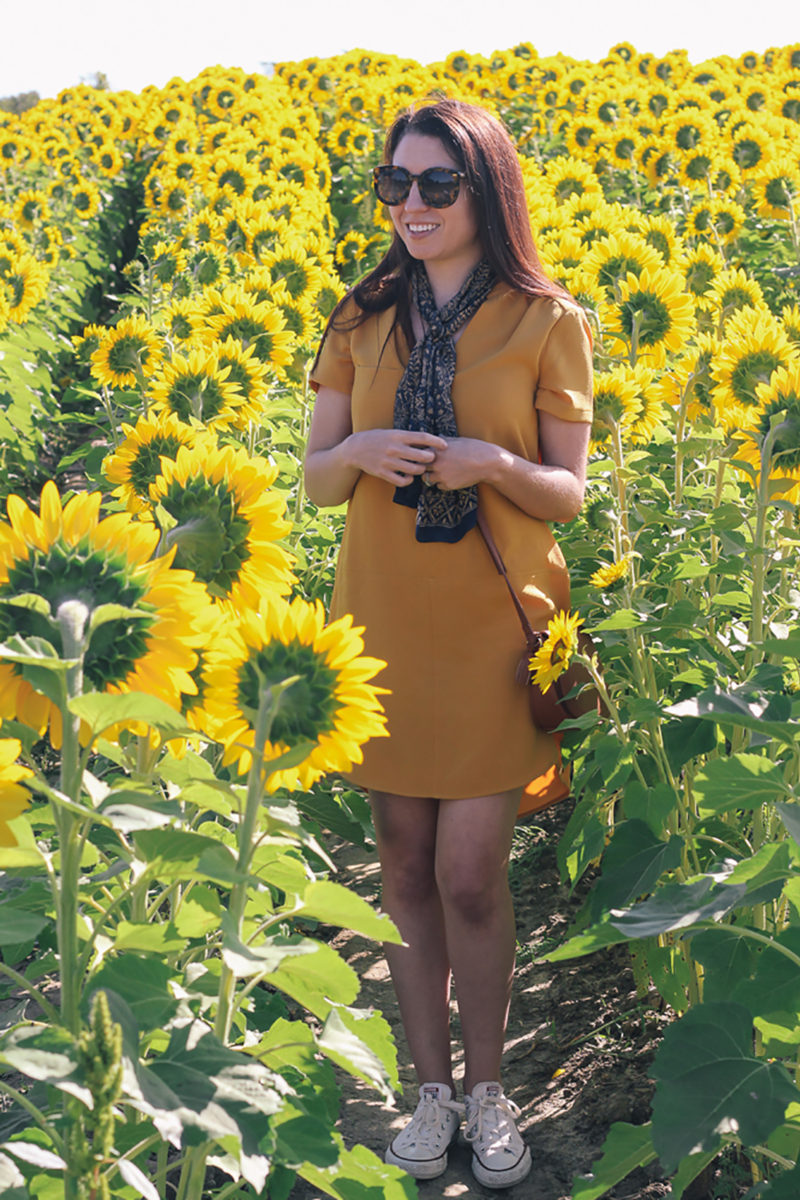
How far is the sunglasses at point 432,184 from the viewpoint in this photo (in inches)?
95.7

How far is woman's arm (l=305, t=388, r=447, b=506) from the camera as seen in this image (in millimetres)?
2334

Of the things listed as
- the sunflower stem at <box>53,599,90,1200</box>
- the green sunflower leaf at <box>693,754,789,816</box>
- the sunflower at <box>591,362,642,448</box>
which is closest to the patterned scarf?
the sunflower at <box>591,362,642,448</box>

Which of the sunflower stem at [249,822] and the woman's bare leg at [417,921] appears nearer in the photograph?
the sunflower stem at [249,822]

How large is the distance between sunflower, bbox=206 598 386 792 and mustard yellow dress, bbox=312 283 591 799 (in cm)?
123

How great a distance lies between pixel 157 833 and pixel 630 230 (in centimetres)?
391

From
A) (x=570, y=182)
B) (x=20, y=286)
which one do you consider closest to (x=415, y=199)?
(x=570, y=182)

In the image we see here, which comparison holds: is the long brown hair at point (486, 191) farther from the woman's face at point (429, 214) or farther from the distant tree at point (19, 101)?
the distant tree at point (19, 101)

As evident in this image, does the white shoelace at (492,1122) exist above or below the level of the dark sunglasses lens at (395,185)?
below

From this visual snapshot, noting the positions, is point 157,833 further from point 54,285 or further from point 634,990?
point 54,285

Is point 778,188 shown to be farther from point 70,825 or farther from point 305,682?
point 70,825

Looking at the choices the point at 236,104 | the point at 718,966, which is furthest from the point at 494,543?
the point at 236,104

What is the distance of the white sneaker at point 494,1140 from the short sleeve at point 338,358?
1342 millimetres

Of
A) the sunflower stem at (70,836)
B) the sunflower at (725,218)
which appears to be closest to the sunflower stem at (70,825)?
the sunflower stem at (70,836)

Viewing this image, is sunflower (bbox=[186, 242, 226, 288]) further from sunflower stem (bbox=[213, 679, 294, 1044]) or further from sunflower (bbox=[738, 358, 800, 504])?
sunflower stem (bbox=[213, 679, 294, 1044])
